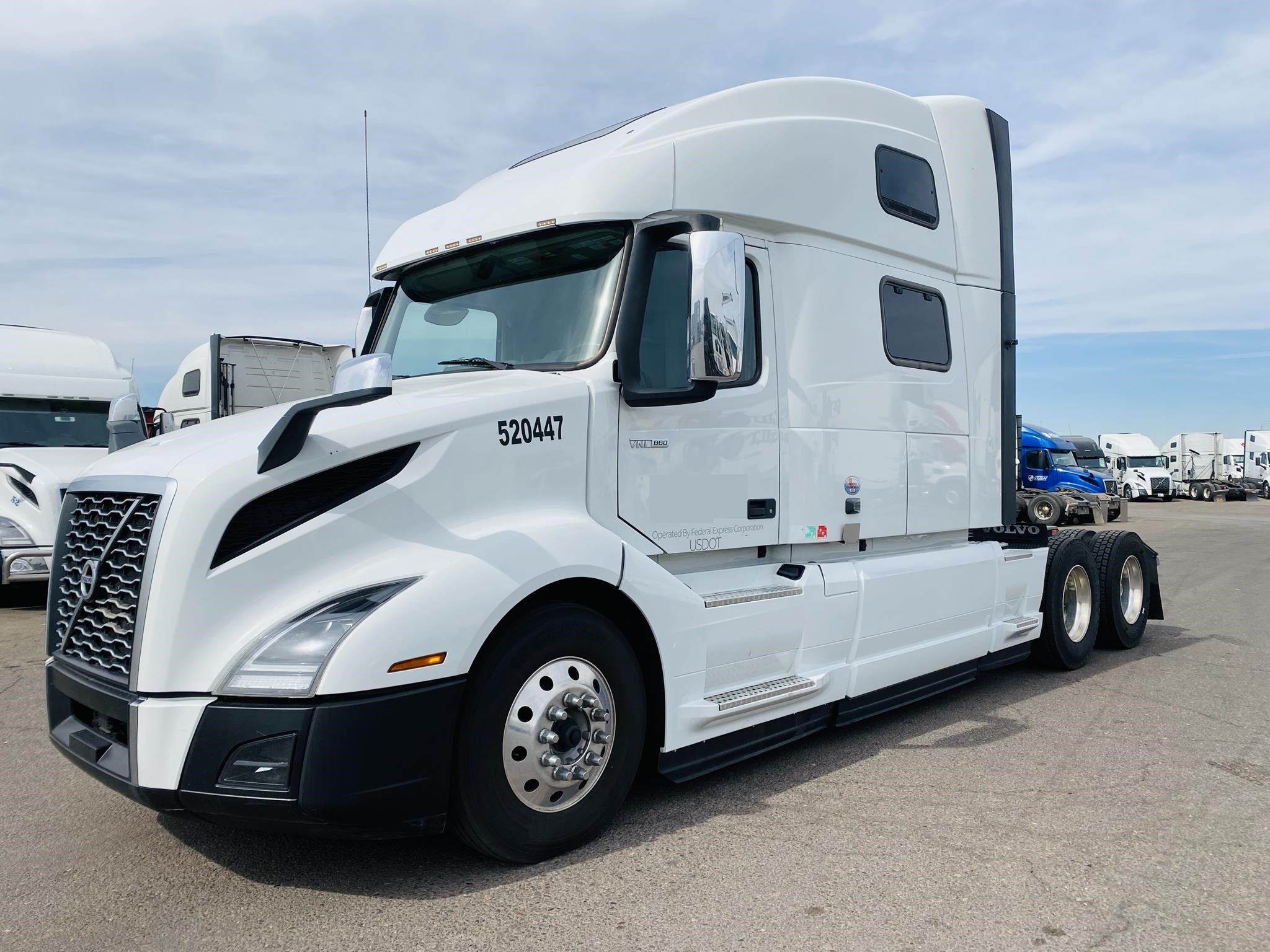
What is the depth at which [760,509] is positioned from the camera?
4.86 m

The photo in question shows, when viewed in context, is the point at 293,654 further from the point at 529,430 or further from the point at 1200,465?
the point at 1200,465

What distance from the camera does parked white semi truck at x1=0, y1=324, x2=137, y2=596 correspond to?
32.7ft

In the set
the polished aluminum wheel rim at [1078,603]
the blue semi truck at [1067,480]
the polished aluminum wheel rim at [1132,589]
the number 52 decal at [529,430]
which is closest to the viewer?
the number 52 decal at [529,430]

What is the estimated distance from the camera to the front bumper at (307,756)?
10.4ft

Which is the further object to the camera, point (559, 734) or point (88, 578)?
point (559, 734)

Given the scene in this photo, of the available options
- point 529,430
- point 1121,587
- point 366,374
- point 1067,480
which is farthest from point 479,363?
point 1067,480

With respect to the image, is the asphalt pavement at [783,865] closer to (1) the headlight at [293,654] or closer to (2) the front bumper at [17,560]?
Answer: (1) the headlight at [293,654]

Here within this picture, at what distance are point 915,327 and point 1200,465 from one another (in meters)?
54.4

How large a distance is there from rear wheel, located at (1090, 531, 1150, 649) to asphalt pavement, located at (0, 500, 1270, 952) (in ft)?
7.88

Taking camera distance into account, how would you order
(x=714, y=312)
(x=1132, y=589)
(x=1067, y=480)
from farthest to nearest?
(x=1067, y=480) → (x=1132, y=589) → (x=714, y=312)

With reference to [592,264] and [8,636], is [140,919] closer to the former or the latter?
[592,264]

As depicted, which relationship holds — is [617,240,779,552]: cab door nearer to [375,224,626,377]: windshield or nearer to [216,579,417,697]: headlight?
[375,224,626,377]: windshield

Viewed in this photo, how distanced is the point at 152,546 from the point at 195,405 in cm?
1383

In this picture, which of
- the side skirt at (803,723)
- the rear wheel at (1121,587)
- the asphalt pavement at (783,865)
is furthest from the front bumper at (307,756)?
the rear wheel at (1121,587)
